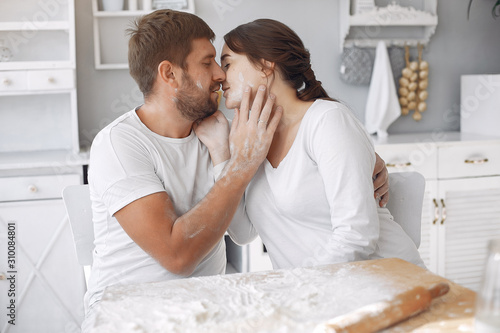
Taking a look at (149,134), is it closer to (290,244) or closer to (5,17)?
(290,244)

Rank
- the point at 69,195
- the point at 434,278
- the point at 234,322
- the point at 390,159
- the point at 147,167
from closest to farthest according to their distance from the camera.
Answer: the point at 234,322, the point at 434,278, the point at 147,167, the point at 69,195, the point at 390,159

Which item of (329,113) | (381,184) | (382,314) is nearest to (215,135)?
(329,113)

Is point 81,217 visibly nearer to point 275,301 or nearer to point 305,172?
point 305,172

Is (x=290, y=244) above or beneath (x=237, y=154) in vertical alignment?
beneath

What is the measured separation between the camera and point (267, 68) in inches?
62.6

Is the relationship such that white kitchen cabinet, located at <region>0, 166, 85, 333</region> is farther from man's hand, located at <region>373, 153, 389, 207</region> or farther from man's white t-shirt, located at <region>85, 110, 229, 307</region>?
man's hand, located at <region>373, 153, 389, 207</region>

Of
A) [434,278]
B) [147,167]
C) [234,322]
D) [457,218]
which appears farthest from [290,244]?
[457,218]

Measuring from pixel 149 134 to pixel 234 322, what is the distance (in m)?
0.85

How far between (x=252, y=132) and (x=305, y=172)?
191 millimetres

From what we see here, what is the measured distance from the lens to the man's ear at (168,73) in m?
1.61

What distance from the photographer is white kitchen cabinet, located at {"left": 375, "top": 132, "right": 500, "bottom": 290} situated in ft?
9.61

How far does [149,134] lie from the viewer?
62.4 inches

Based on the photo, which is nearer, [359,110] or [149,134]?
[149,134]

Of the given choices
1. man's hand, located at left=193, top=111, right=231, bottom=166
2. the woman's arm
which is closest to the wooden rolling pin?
the woman's arm
